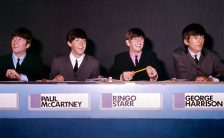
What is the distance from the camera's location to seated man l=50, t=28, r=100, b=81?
9.02 feet

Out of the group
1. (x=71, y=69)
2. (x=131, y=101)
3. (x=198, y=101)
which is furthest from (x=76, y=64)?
(x=198, y=101)

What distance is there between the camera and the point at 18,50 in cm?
274

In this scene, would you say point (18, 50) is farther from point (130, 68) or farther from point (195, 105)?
point (195, 105)

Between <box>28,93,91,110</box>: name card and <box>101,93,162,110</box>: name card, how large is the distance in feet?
0.37

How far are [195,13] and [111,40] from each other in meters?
1.00

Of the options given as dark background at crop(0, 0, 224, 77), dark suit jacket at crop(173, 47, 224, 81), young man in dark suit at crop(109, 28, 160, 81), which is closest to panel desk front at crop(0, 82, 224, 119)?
dark suit jacket at crop(173, 47, 224, 81)

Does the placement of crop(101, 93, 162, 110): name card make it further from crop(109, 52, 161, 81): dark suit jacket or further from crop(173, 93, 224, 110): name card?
crop(109, 52, 161, 81): dark suit jacket

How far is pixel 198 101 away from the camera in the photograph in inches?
78.7

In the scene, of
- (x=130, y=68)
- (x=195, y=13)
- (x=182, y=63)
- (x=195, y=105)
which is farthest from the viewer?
(x=195, y=13)

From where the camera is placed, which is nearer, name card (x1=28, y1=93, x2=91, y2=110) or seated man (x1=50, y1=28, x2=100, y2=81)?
name card (x1=28, y1=93, x2=91, y2=110)

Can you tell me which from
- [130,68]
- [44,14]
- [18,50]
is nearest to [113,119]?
[130,68]

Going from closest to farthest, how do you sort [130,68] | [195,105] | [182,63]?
1. [195,105]
2. [182,63]
3. [130,68]

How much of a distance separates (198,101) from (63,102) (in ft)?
2.56

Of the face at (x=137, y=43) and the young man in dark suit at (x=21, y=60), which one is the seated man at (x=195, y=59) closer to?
the face at (x=137, y=43)
